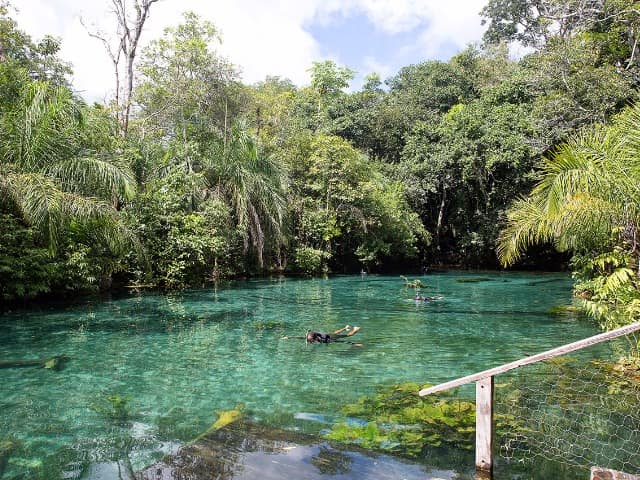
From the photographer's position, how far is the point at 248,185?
20.0 meters

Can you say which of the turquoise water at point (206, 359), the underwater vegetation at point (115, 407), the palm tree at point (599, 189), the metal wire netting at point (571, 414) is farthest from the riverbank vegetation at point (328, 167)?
the underwater vegetation at point (115, 407)

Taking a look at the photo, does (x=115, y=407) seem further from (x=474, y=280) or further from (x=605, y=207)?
(x=474, y=280)

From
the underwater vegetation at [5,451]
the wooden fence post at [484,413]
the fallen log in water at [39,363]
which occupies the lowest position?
the underwater vegetation at [5,451]

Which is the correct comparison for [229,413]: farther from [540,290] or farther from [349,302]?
[540,290]

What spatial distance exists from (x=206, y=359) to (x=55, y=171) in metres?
6.21

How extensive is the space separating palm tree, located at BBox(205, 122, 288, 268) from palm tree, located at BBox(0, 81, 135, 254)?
6.90 metres

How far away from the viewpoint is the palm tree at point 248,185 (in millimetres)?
19938

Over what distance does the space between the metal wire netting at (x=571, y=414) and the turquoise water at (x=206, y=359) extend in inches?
41.5

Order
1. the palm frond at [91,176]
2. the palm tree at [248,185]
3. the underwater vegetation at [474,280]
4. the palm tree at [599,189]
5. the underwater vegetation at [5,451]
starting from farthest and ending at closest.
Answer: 1. the underwater vegetation at [474,280]
2. the palm tree at [248,185]
3. the palm frond at [91,176]
4. the palm tree at [599,189]
5. the underwater vegetation at [5,451]

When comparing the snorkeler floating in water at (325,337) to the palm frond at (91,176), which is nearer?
the snorkeler floating in water at (325,337)

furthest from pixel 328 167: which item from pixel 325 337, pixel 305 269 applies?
pixel 325 337

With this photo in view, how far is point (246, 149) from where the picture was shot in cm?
1986

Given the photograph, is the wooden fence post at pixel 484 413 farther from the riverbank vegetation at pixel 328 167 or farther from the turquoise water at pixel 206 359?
the riverbank vegetation at pixel 328 167

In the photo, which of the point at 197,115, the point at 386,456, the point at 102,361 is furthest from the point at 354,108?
the point at 386,456
